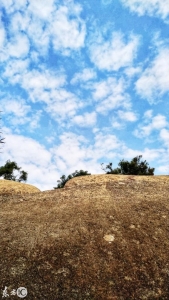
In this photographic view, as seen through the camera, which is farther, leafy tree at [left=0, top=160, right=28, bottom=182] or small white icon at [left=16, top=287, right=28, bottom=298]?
leafy tree at [left=0, top=160, right=28, bottom=182]

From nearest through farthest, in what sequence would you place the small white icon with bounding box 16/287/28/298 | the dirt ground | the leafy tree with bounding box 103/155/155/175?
the small white icon with bounding box 16/287/28/298
the dirt ground
the leafy tree with bounding box 103/155/155/175

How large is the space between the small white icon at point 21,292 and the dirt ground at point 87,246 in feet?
0.38

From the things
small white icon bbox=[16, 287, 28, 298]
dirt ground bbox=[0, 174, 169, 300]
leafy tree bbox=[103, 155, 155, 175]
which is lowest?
small white icon bbox=[16, 287, 28, 298]

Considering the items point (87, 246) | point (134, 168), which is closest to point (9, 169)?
point (134, 168)

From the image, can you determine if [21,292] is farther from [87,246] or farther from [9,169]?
[9,169]

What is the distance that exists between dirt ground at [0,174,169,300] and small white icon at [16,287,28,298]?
4.6 inches

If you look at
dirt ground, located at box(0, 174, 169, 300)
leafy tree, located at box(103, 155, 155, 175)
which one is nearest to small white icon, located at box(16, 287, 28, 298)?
dirt ground, located at box(0, 174, 169, 300)

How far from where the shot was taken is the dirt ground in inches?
319

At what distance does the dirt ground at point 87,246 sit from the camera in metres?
8.11

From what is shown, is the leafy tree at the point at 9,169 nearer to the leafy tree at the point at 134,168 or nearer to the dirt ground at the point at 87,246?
the leafy tree at the point at 134,168

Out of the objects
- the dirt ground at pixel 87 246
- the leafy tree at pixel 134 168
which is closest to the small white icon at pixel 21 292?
the dirt ground at pixel 87 246

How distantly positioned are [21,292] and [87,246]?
9.64 ft

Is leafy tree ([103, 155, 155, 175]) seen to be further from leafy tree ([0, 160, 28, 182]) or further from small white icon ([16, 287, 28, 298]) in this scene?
small white icon ([16, 287, 28, 298])

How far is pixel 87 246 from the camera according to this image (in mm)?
9992
